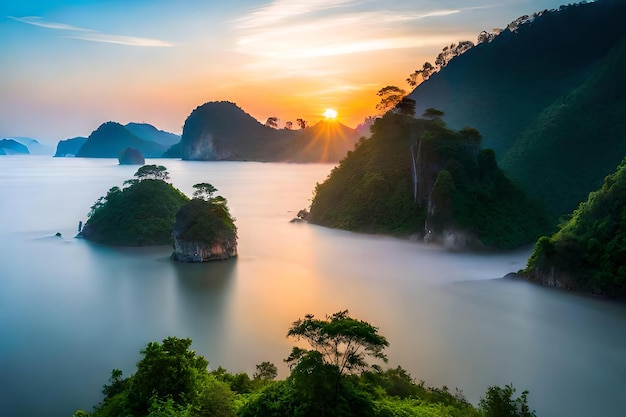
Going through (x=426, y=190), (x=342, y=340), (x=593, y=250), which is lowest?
(x=342, y=340)

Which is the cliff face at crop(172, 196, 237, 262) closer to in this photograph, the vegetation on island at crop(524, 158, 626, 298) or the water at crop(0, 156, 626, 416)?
the water at crop(0, 156, 626, 416)

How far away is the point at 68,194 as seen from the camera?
86.4 meters

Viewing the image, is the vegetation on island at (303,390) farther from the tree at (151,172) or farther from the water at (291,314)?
the tree at (151,172)

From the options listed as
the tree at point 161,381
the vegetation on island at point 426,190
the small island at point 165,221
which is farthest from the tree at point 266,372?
the vegetation on island at point 426,190

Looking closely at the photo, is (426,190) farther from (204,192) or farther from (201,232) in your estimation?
(201,232)

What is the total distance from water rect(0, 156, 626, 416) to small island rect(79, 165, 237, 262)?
5.02 ft

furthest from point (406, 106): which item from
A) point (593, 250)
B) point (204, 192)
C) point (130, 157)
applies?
point (130, 157)

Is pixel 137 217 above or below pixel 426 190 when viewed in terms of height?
below

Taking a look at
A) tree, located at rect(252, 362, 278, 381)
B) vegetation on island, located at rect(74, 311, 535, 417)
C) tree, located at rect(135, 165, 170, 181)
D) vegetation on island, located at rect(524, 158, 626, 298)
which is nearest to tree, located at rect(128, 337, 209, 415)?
vegetation on island, located at rect(74, 311, 535, 417)

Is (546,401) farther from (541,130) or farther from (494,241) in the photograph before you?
(541,130)

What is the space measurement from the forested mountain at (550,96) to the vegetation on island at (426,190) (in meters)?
10.9

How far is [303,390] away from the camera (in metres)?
11.6

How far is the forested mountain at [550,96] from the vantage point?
57344 millimetres

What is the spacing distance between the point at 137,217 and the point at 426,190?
1200 inches
